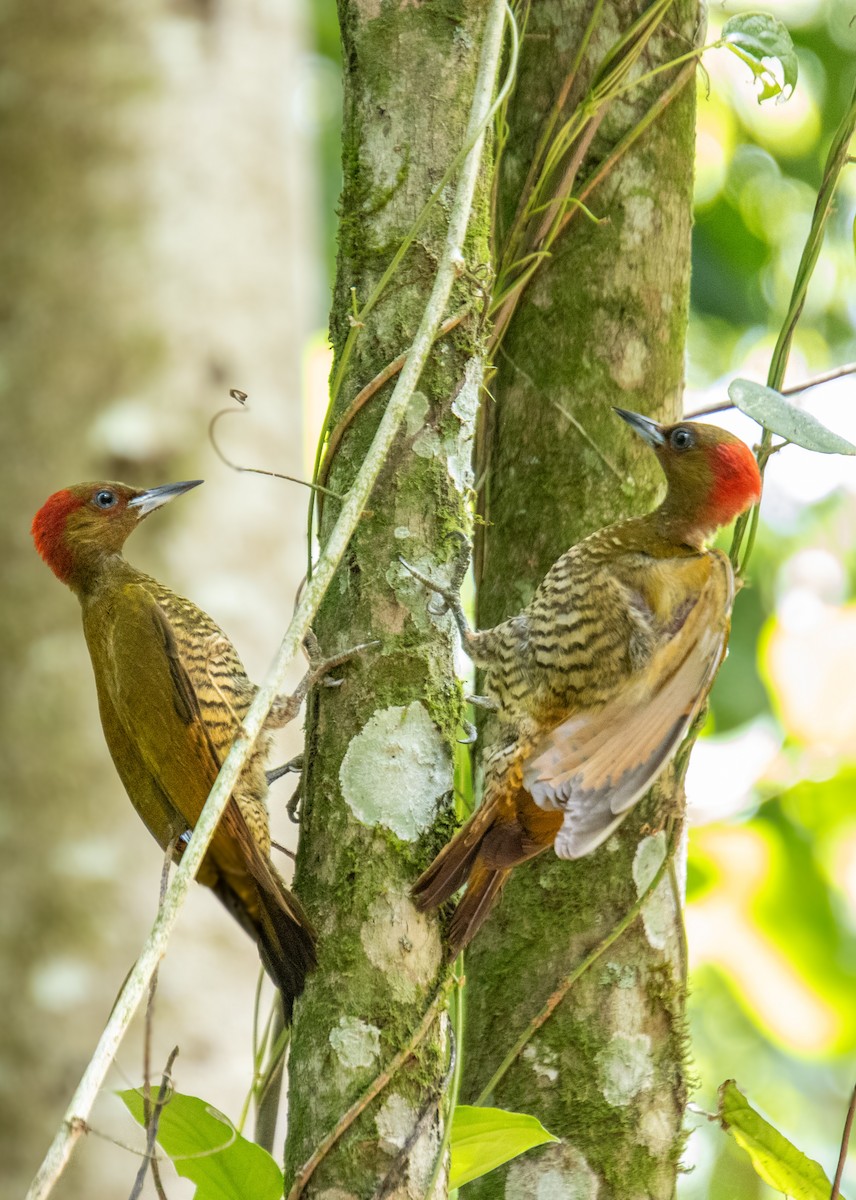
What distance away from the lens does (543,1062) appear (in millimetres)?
2215

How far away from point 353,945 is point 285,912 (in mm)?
207

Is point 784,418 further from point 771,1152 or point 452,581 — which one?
point 771,1152

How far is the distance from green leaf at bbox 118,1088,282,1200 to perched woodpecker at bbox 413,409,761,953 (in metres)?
0.69

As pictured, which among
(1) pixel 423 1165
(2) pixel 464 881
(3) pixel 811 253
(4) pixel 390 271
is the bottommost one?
(1) pixel 423 1165

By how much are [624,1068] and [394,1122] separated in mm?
685

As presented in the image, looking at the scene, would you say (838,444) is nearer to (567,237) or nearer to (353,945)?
(567,237)

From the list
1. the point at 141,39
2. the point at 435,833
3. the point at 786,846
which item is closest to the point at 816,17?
the point at 141,39

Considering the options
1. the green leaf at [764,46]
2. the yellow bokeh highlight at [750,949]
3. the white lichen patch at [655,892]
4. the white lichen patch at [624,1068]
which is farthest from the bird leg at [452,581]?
the yellow bokeh highlight at [750,949]

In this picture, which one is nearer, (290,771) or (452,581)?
(452,581)

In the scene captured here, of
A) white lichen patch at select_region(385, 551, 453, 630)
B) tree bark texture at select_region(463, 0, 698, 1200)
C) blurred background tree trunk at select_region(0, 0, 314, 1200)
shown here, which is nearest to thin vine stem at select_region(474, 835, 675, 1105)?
tree bark texture at select_region(463, 0, 698, 1200)

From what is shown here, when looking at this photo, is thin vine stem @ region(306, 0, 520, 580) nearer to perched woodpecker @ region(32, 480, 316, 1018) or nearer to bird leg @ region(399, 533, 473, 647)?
bird leg @ region(399, 533, 473, 647)

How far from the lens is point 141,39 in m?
3.66

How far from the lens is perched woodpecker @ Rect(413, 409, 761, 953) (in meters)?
2.21

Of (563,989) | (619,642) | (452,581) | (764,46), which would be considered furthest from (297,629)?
(764,46)
